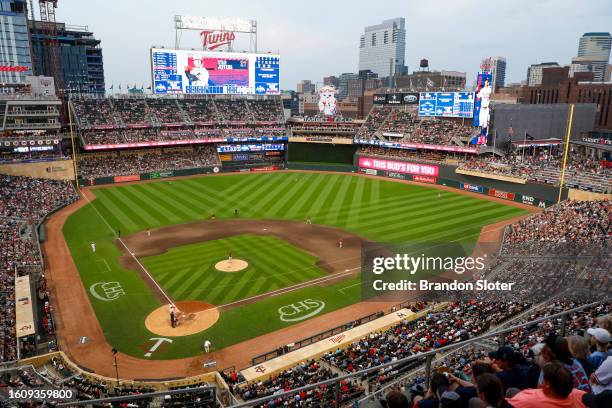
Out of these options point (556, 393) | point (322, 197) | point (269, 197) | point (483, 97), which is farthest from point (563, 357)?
point (483, 97)

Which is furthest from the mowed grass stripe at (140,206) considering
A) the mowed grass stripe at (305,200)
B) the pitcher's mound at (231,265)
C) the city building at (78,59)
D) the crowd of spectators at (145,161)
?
the city building at (78,59)

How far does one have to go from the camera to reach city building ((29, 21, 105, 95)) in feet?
384

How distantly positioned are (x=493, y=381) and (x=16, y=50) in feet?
382

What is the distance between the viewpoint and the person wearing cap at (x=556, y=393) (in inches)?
183

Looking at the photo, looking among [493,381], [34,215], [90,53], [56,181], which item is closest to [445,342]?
[493,381]

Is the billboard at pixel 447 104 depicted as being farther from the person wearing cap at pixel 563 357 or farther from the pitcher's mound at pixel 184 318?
the person wearing cap at pixel 563 357

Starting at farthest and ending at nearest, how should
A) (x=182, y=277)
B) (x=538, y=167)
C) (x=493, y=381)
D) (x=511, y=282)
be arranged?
Result: (x=538, y=167)
(x=182, y=277)
(x=511, y=282)
(x=493, y=381)

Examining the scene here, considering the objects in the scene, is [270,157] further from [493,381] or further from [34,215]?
[493,381]

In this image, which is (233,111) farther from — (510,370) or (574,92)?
(574,92)

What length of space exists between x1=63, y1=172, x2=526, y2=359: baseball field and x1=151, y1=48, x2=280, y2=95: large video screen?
55.9 ft

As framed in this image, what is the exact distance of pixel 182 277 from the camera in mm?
29453

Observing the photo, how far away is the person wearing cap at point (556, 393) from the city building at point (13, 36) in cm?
11046

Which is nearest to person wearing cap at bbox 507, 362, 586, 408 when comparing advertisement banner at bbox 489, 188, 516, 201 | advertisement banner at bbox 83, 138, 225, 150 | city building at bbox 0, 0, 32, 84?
advertisement banner at bbox 489, 188, 516, 201

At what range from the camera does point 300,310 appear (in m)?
25.2
